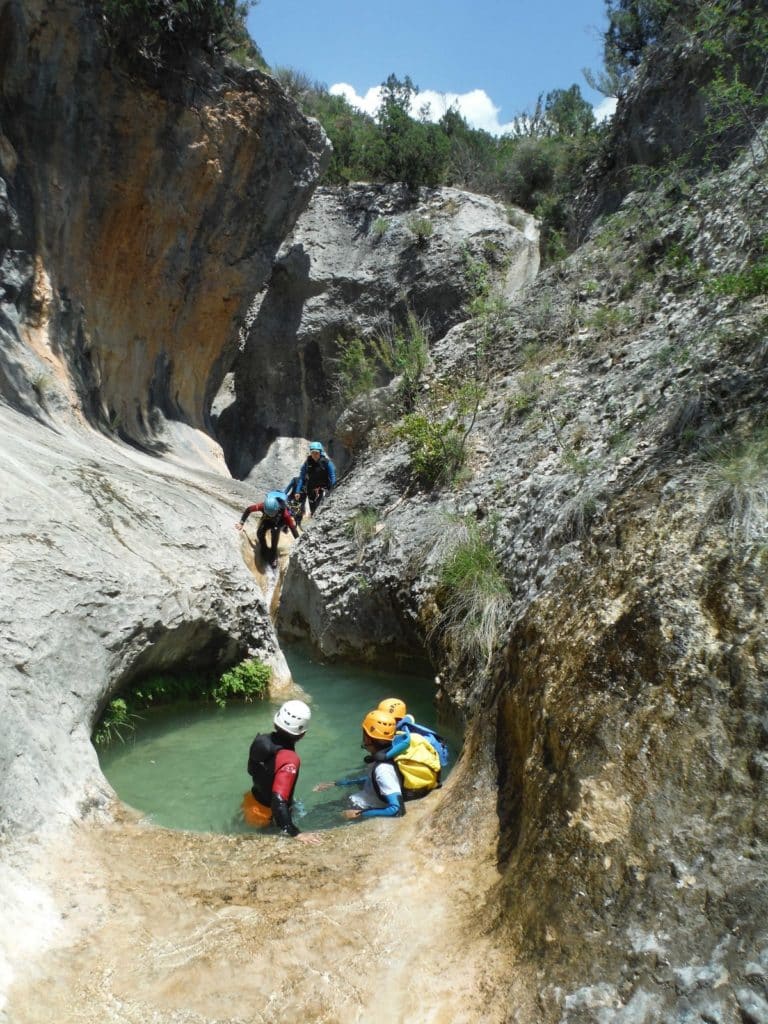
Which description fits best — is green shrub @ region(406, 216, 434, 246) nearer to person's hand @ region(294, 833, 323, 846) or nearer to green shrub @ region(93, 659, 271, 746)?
green shrub @ region(93, 659, 271, 746)

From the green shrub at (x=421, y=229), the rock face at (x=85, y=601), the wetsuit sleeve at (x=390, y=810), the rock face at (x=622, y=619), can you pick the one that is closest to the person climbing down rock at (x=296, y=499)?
the rock face at (x=85, y=601)

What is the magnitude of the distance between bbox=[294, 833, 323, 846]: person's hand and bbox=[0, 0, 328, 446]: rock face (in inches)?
300

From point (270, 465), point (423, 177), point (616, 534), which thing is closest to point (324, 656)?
point (616, 534)

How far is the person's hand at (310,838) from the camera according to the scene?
14.9 feet

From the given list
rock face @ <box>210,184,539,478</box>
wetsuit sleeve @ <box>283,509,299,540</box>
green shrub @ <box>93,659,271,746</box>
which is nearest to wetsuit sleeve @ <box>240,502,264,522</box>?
wetsuit sleeve @ <box>283,509,299,540</box>

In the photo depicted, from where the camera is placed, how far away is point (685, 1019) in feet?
8.84

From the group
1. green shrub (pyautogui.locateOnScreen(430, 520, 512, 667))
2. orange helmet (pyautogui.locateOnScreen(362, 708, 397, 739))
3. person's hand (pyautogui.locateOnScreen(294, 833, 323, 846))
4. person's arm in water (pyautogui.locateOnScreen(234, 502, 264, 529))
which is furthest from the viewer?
person's arm in water (pyautogui.locateOnScreen(234, 502, 264, 529))

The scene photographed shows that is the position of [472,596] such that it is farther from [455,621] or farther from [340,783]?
[340,783]

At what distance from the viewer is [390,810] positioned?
16.7 ft

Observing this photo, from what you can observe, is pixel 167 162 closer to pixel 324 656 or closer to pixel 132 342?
pixel 132 342

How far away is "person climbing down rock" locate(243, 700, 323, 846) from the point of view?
5160 millimetres

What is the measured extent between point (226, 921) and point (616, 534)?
308 centimetres

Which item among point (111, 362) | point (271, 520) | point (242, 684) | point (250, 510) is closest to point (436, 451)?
point (271, 520)

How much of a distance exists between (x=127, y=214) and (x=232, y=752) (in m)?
11.4
